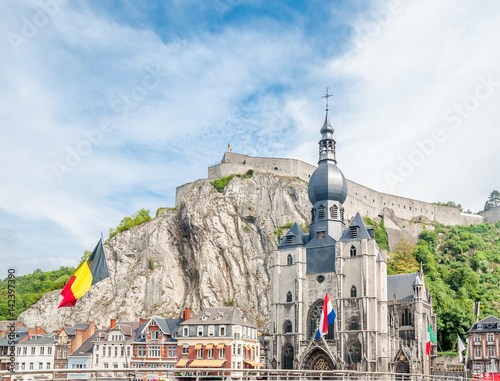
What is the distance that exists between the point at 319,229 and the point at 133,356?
18.3 m

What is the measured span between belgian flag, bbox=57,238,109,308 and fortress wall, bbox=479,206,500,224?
98763 mm

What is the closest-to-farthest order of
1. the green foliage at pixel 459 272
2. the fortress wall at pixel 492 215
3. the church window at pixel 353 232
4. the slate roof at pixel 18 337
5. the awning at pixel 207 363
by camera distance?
1. the awning at pixel 207 363
2. the church window at pixel 353 232
3. the slate roof at pixel 18 337
4. the green foliage at pixel 459 272
5. the fortress wall at pixel 492 215

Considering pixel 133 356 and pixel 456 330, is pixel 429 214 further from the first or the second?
pixel 133 356

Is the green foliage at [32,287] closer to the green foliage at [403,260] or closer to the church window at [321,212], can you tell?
the church window at [321,212]

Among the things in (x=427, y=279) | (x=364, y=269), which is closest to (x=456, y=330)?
(x=427, y=279)

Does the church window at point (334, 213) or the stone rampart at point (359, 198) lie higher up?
the stone rampart at point (359, 198)

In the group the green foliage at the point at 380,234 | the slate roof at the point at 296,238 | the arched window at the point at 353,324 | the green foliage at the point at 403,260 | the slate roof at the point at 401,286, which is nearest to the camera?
the arched window at the point at 353,324

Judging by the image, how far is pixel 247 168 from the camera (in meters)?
71.4

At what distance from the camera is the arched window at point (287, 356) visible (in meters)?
43.1

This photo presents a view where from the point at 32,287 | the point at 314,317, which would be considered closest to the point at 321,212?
the point at 314,317

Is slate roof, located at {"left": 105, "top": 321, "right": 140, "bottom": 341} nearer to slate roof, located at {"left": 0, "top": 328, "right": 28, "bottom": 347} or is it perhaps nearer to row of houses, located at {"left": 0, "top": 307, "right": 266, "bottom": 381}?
row of houses, located at {"left": 0, "top": 307, "right": 266, "bottom": 381}

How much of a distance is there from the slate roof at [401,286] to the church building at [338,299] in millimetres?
94

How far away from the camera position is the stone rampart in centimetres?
7188

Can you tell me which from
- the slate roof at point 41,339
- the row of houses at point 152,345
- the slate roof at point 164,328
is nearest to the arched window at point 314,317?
the row of houses at point 152,345
